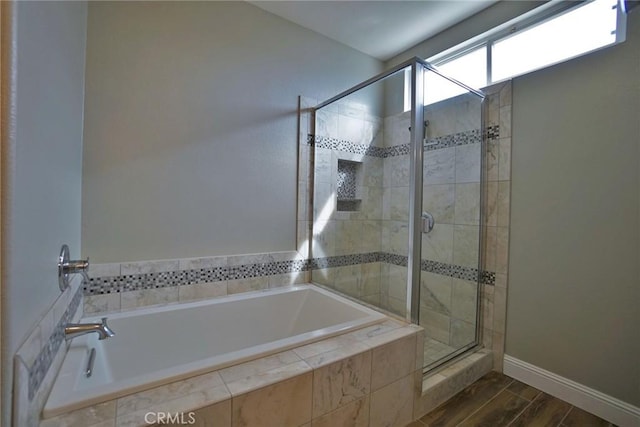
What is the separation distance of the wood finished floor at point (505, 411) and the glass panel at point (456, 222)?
13.6 inches

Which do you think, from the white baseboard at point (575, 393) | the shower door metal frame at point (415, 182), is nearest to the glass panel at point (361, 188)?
the shower door metal frame at point (415, 182)

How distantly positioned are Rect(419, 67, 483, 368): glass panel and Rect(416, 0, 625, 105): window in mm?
207

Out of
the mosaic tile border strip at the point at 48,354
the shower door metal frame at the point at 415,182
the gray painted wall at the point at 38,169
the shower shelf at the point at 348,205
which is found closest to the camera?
the gray painted wall at the point at 38,169

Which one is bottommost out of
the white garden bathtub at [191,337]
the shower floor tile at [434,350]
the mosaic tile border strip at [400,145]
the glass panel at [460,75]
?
the shower floor tile at [434,350]

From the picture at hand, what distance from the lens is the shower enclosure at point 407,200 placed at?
1.75 metres

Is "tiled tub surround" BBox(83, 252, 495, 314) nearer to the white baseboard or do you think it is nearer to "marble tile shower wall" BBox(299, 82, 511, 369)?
"marble tile shower wall" BBox(299, 82, 511, 369)

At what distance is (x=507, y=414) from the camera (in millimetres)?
1530

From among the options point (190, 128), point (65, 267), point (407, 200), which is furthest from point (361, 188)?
point (65, 267)

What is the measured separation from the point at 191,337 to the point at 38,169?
4.26ft

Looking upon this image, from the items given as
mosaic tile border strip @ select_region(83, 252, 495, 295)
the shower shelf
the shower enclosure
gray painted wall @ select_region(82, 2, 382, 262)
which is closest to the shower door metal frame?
the shower enclosure

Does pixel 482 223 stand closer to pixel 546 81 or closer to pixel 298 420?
pixel 546 81

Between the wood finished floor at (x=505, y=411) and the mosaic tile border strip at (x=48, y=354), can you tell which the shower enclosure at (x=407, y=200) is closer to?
the wood finished floor at (x=505, y=411)

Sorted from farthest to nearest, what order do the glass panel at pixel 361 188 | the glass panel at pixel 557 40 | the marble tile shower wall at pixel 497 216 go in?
the glass panel at pixel 361 188
the marble tile shower wall at pixel 497 216
the glass panel at pixel 557 40

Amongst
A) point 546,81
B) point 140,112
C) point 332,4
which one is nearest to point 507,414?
point 546,81
